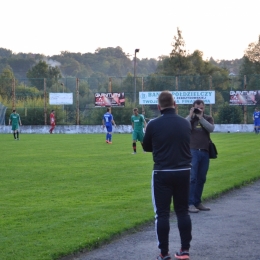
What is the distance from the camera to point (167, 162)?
723 centimetres

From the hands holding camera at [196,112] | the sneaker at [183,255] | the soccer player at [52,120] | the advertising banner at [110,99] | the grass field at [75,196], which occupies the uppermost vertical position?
the advertising banner at [110,99]

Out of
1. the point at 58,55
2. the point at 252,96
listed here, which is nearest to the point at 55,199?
the point at 252,96

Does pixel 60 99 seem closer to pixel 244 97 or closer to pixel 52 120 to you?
pixel 52 120

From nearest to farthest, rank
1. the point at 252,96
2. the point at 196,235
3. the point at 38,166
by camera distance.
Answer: the point at 196,235, the point at 38,166, the point at 252,96

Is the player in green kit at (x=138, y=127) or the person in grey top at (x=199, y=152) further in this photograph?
the player in green kit at (x=138, y=127)

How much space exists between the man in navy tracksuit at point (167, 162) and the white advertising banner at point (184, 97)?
44.2 meters

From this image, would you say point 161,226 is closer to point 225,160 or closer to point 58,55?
point 225,160

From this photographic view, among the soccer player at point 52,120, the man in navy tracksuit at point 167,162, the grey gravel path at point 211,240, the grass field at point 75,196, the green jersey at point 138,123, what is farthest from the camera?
the soccer player at point 52,120

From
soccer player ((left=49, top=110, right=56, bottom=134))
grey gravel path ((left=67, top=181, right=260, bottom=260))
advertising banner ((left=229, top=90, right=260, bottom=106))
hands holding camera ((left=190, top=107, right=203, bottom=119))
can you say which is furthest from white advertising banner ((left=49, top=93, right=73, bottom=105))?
hands holding camera ((left=190, top=107, right=203, bottom=119))

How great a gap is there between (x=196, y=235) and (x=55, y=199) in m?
4.24

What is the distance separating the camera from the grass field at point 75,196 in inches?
337

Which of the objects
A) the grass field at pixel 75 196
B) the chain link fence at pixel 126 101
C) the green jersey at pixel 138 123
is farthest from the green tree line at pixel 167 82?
the grass field at pixel 75 196

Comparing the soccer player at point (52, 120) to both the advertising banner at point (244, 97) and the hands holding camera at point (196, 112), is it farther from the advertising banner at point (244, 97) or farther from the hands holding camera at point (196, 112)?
the hands holding camera at point (196, 112)

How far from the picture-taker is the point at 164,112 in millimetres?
7348
